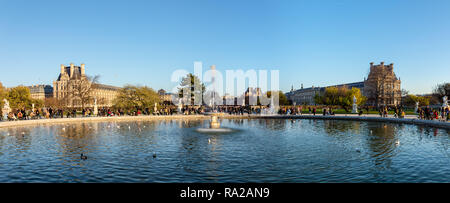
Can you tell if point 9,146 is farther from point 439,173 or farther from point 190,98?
point 190,98

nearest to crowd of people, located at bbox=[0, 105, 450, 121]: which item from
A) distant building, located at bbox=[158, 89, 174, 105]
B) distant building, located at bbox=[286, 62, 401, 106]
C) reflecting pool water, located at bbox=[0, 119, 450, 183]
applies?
distant building, located at bbox=[286, 62, 401, 106]

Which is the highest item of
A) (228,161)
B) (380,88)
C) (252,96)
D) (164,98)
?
(164,98)

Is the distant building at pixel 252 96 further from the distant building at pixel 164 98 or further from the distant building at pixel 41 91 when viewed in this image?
the distant building at pixel 41 91

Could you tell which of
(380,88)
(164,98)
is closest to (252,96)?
(380,88)

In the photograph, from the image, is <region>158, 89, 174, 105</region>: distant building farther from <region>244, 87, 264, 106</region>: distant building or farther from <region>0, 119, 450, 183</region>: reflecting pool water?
<region>0, 119, 450, 183</region>: reflecting pool water

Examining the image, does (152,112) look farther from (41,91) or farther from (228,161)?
(41,91)

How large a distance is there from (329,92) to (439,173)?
2545 inches

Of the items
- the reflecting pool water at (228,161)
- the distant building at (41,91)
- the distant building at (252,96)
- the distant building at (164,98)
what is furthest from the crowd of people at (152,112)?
the distant building at (41,91)

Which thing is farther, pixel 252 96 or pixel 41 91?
pixel 41 91

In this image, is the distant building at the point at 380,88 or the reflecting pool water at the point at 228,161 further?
the distant building at the point at 380,88

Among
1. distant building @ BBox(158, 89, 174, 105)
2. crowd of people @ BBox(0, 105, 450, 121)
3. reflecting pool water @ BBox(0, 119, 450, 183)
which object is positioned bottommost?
reflecting pool water @ BBox(0, 119, 450, 183)

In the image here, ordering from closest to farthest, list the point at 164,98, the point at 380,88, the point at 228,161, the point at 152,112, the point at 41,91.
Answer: the point at 228,161 → the point at 152,112 → the point at 380,88 → the point at 41,91 → the point at 164,98
